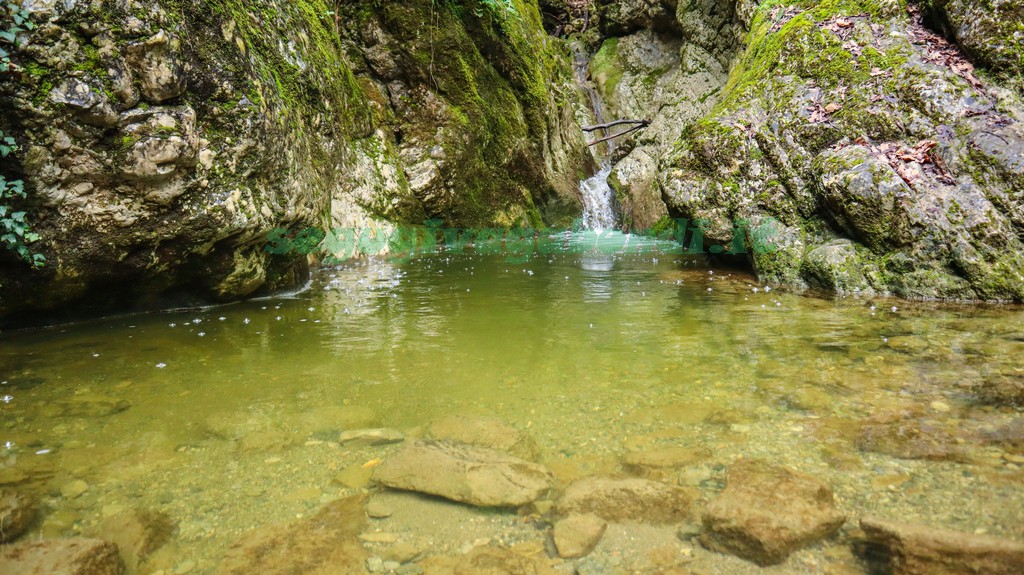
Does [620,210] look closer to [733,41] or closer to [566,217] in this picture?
[566,217]

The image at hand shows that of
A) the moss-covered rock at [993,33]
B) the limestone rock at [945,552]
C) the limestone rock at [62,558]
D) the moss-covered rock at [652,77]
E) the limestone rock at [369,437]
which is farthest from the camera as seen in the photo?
the moss-covered rock at [652,77]

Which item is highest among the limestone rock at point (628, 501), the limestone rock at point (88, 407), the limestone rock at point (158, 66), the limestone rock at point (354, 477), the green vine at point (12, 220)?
the limestone rock at point (158, 66)

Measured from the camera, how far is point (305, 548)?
219cm

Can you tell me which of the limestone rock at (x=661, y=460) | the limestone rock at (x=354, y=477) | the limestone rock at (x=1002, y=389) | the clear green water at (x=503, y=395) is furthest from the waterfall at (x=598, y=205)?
the limestone rock at (x=354, y=477)

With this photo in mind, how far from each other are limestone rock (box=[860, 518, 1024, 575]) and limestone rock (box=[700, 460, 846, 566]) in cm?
24

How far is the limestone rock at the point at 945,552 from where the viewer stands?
175 centimetres

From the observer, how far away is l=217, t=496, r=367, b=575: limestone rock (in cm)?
209

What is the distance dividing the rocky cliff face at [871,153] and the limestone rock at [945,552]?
524 centimetres

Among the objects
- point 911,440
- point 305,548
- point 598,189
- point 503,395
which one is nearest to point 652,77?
point 598,189

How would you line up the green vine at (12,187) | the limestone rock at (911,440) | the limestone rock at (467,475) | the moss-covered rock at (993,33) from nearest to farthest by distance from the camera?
1. the limestone rock at (467,475)
2. the limestone rock at (911,440)
3. the green vine at (12,187)
4. the moss-covered rock at (993,33)

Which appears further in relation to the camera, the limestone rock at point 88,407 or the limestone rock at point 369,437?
the limestone rock at point 88,407

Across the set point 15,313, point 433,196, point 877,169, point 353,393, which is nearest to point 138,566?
point 353,393

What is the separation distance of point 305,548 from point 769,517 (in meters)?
1.86

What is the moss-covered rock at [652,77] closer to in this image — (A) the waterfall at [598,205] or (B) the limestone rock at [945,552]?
(A) the waterfall at [598,205]
